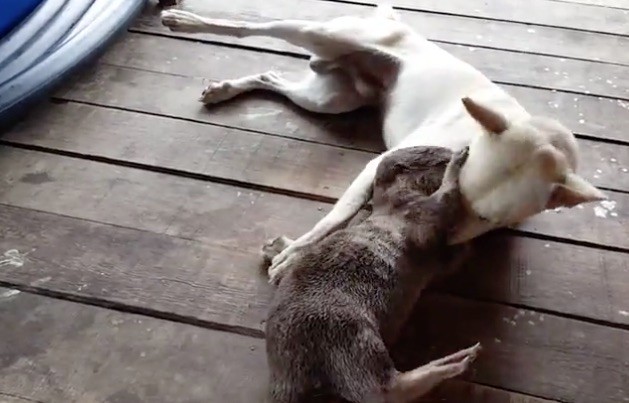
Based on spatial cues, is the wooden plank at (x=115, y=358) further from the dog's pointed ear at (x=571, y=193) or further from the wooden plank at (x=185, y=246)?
the dog's pointed ear at (x=571, y=193)

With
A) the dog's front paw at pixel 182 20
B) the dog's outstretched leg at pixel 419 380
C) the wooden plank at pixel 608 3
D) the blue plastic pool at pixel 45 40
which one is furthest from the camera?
the wooden plank at pixel 608 3

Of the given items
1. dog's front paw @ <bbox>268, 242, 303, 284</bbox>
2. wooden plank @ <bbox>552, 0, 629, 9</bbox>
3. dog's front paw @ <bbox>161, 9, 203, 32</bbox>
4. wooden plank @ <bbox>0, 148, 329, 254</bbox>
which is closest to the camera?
dog's front paw @ <bbox>268, 242, 303, 284</bbox>

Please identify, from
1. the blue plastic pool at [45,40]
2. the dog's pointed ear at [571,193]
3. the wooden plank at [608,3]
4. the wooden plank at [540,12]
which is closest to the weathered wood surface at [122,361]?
the dog's pointed ear at [571,193]

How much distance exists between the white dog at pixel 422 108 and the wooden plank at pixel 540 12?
0.37m

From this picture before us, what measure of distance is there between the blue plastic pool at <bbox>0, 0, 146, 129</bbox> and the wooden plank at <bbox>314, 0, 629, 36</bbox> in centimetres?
64

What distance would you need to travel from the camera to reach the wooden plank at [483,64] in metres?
1.82

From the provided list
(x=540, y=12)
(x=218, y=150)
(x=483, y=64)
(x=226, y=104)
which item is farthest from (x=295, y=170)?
(x=540, y=12)

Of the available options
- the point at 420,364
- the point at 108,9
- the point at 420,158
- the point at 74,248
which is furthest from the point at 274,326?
the point at 108,9

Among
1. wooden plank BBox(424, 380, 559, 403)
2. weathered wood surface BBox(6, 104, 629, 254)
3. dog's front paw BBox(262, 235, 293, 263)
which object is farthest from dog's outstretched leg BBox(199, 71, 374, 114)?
wooden plank BBox(424, 380, 559, 403)

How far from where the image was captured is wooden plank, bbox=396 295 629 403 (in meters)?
1.19

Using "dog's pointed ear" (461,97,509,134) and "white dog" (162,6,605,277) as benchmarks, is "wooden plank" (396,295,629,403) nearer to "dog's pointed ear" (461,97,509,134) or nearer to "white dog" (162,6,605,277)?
"white dog" (162,6,605,277)

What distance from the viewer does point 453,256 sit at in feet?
4.08

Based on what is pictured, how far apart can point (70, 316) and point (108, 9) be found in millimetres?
916

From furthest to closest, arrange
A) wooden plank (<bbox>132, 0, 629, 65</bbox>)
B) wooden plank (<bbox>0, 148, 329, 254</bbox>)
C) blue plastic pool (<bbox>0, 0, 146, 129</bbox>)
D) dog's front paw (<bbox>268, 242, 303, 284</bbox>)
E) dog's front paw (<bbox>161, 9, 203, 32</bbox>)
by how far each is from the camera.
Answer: wooden plank (<bbox>132, 0, 629, 65</bbox>), dog's front paw (<bbox>161, 9, 203, 32</bbox>), blue plastic pool (<bbox>0, 0, 146, 129</bbox>), wooden plank (<bbox>0, 148, 329, 254</bbox>), dog's front paw (<bbox>268, 242, 303, 284</bbox>)
